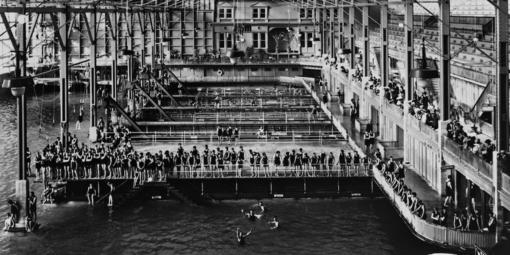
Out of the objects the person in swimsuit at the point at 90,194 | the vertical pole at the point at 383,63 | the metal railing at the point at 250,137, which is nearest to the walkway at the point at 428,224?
the vertical pole at the point at 383,63

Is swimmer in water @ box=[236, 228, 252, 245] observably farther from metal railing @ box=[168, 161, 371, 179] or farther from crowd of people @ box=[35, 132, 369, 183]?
crowd of people @ box=[35, 132, 369, 183]

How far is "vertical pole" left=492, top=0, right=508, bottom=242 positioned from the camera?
89.1 ft

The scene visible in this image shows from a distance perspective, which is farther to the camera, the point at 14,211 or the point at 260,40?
the point at 260,40

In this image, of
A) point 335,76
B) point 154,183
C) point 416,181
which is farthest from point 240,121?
point 416,181

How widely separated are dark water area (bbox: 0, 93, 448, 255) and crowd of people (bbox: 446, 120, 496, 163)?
460cm

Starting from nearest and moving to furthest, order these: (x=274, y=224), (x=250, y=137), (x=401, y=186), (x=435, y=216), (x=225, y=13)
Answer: (x=435, y=216)
(x=401, y=186)
(x=274, y=224)
(x=250, y=137)
(x=225, y=13)

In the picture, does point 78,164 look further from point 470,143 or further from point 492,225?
point 492,225

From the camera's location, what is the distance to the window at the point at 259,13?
4259 inches

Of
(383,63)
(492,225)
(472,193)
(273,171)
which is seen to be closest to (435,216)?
(492,225)

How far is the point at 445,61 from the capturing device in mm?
34656

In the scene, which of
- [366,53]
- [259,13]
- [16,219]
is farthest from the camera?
[259,13]

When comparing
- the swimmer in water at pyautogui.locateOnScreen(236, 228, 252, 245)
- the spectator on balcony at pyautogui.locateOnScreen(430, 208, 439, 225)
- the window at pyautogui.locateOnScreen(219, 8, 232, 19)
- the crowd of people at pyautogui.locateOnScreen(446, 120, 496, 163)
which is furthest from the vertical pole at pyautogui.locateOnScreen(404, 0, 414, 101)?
the window at pyautogui.locateOnScreen(219, 8, 232, 19)

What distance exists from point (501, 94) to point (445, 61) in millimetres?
7102

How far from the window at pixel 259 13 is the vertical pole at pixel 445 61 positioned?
244 ft
